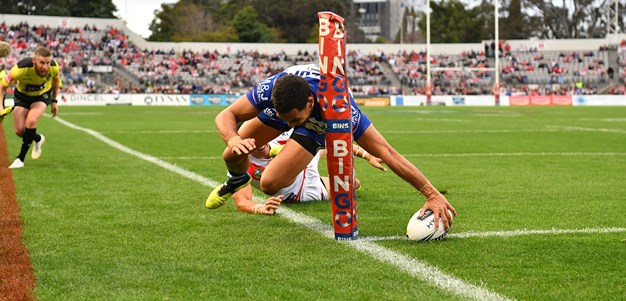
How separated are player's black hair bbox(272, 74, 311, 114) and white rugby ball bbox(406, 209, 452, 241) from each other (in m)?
1.14

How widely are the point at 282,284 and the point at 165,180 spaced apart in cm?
601

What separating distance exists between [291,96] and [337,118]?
1.29 feet

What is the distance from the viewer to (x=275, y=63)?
67.2m

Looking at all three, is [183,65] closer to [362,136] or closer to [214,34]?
[214,34]

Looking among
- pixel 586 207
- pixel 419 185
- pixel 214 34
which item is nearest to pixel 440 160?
pixel 586 207

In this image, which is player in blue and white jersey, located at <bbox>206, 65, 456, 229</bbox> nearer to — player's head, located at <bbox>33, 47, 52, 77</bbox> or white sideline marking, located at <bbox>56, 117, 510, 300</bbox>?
white sideline marking, located at <bbox>56, 117, 510, 300</bbox>

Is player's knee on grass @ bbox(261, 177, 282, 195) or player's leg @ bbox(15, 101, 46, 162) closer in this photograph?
player's knee on grass @ bbox(261, 177, 282, 195)

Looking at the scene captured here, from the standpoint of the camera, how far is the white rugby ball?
19.3ft

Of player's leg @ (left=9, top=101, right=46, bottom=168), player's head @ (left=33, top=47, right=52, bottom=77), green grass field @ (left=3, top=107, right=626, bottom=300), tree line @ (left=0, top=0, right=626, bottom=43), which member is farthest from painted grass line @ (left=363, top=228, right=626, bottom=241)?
tree line @ (left=0, top=0, right=626, bottom=43)

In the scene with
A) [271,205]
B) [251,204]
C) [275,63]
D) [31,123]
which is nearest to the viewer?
[271,205]

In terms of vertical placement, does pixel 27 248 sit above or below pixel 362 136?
below

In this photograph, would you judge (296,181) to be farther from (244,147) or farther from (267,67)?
(267,67)

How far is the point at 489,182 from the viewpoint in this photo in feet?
33.7

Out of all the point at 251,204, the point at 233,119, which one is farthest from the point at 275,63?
the point at 233,119
